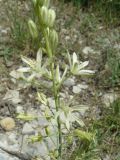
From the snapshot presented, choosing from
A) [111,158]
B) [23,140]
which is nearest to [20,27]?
[23,140]

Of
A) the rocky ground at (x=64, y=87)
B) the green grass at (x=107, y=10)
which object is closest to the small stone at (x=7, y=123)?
the rocky ground at (x=64, y=87)

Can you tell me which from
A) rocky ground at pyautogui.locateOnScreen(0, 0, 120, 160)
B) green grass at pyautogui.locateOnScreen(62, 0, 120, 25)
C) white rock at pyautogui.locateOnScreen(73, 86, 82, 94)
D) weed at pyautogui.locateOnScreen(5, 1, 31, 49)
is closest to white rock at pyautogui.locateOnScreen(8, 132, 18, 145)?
rocky ground at pyautogui.locateOnScreen(0, 0, 120, 160)

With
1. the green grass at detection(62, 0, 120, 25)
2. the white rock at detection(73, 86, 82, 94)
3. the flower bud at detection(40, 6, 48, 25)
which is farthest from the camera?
the green grass at detection(62, 0, 120, 25)

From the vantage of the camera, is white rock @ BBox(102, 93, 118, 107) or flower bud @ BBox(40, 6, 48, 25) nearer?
flower bud @ BBox(40, 6, 48, 25)

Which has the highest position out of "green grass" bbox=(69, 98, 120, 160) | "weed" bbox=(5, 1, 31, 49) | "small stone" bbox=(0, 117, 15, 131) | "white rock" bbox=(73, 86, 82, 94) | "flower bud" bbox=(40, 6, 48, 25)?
"flower bud" bbox=(40, 6, 48, 25)

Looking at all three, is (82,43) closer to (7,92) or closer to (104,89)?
(104,89)

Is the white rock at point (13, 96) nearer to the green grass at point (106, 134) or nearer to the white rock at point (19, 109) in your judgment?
the white rock at point (19, 109)

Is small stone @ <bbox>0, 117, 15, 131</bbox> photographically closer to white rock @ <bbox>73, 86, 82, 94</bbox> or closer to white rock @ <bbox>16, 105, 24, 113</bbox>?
white rock @ <bbox>16, 105, 24, 113</bbox>

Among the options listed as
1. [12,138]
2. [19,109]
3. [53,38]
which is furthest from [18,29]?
[53,38]
